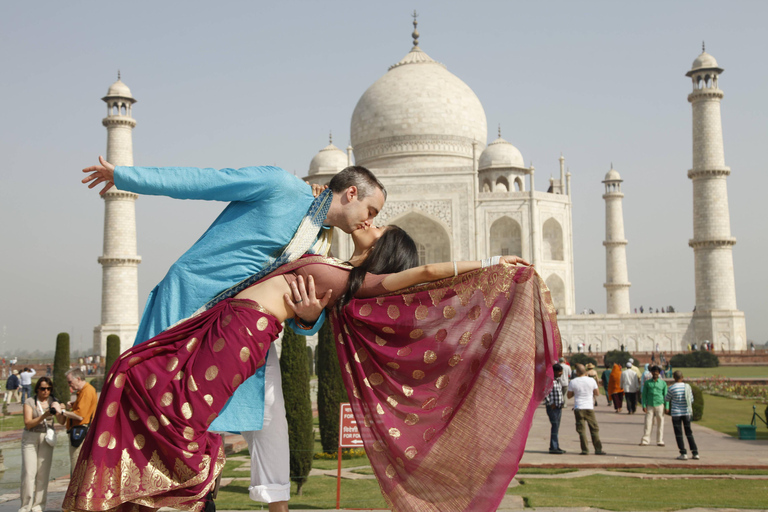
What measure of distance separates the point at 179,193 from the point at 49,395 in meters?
3.48

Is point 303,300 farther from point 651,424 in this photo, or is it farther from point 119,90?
point 119,90

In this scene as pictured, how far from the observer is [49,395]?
4.98m

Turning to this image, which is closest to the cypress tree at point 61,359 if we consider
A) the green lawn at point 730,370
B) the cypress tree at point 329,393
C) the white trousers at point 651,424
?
the cypress tree at point 329,393

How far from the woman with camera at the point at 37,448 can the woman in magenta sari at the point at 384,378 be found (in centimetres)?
304

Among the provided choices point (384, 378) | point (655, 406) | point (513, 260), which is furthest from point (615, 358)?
point (384, 378)

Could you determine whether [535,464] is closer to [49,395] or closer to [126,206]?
[49,395]

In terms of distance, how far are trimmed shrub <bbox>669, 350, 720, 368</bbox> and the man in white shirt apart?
14.6m

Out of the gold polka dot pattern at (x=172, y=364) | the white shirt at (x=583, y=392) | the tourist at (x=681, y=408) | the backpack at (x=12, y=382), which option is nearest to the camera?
the gold polka dot pattern at (x=172, y=364)

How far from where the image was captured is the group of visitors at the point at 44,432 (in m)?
4.60

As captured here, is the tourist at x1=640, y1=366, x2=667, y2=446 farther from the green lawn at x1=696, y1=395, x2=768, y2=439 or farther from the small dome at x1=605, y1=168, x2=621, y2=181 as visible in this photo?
the small dome at x1=605, y1=168, x2=621, y2=181

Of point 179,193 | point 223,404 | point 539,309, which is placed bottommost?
point 223,404

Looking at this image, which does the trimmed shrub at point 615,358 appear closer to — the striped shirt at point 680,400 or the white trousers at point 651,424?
the white trousers at point 651,424

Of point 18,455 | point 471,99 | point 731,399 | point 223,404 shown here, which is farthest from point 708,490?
point 471,99

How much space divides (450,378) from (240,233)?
784 mm
